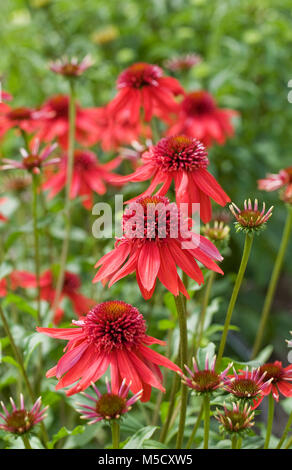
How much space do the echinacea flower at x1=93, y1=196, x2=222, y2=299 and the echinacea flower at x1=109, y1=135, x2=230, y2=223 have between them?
0.05 m

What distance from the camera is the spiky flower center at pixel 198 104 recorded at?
4.13 feet

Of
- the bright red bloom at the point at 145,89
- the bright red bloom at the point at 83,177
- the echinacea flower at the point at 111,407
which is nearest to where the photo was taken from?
the echinacea flower at the point at 111,407

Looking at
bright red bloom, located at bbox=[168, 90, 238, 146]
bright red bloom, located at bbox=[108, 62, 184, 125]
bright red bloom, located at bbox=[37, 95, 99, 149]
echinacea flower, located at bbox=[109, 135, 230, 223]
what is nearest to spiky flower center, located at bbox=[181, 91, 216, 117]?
bright red bloom, located at bbox=[168, 90, 238, 146]

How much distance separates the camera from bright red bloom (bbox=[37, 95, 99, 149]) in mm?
1143

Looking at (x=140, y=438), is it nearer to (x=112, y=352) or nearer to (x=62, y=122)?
(x=112, y=352)

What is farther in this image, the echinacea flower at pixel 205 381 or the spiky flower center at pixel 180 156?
the spiky flower center at pixel 180 156

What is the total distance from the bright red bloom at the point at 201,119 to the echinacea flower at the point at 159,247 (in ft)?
2.31

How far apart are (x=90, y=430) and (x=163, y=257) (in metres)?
0.33

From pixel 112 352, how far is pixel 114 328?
0.02 meters

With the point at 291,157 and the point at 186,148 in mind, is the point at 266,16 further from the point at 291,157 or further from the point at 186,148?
the point at 186,148

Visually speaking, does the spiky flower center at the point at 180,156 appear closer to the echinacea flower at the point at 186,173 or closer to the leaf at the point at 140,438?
the echinacea flower at the point at 186,173

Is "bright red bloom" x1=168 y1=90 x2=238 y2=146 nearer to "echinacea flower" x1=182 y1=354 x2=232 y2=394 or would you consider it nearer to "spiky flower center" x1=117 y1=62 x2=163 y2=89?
"spiky flower center" x1=117 y1=62 x2=163 y2=89

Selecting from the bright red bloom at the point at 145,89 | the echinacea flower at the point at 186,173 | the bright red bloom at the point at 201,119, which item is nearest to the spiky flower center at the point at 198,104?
the bright red bloom at the point at 201,119

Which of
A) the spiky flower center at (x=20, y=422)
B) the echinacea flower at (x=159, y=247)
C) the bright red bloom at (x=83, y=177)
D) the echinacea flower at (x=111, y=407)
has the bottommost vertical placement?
the spiky flower center at (x=20, y=422)
